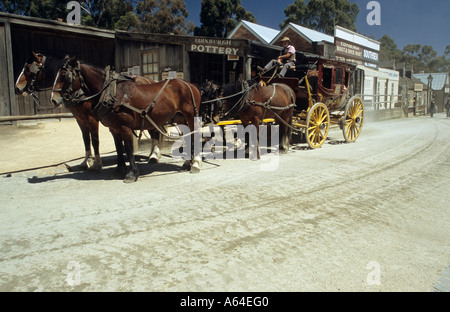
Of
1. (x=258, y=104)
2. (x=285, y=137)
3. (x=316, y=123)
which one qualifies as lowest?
(x=285, y=137)

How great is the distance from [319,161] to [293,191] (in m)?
2.85

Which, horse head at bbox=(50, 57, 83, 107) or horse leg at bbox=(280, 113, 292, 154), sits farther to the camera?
horse leg at bbox=(280, 113, 292, 154)

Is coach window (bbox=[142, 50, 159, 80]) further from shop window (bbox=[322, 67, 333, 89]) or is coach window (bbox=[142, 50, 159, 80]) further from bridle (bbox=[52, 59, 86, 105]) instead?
bridle (bbox=[52, 59, 86, 105])

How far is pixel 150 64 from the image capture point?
1454 centimetres

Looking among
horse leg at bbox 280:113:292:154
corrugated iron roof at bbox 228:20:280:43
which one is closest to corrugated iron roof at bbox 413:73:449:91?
corrugated iron roof at bbox 228:20:280:43

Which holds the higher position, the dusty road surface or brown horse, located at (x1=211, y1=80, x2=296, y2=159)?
brown horse, located at (x1=211, y1=80, x2=296, y2=159)

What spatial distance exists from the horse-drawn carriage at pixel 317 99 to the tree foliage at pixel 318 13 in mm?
47109

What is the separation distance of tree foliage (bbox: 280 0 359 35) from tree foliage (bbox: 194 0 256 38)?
63.8 ft

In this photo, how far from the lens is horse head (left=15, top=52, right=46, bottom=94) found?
6012mm

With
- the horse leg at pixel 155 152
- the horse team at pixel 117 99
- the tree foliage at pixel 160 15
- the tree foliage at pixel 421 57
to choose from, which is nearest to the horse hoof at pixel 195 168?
the horse team at pixel 117 99

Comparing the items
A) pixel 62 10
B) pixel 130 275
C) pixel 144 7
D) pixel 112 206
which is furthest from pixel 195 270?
pixel 144 7

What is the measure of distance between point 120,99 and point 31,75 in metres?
1.53
